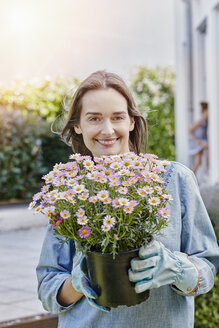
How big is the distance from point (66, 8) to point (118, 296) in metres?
10.4

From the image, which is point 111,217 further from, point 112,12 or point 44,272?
point 112,12

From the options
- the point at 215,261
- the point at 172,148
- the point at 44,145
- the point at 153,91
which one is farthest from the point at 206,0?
the point at 215,261

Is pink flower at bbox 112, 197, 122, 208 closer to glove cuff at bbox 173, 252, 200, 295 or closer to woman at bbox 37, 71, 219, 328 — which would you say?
woman at bbox 37, 71, 219, 328

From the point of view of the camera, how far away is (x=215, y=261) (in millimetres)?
1479

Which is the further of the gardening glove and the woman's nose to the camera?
the woman's nose

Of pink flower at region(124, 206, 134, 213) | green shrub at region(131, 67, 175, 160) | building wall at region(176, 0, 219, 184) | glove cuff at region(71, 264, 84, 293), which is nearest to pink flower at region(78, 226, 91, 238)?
pink flower at region(124, 206, 134, 213)

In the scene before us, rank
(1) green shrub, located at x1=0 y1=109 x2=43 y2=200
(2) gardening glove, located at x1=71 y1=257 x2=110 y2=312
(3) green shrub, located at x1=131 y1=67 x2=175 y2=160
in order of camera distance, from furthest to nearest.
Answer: (3) green shrub, located at x1=131 y1=67 x2=175 y2=160 < (1) green shrub, located at x1=0 y1=109 x2=43 y2=200 < (2) gardening glove, located at x1=71 y1=257 x2=110 y2=312

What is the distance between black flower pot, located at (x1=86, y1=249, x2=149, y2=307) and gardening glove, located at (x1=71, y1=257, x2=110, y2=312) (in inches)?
1.1

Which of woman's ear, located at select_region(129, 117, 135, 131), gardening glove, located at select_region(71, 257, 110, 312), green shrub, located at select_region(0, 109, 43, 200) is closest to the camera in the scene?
gardening glove, located at select_region(71, 257, 110, 312)

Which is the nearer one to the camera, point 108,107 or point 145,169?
point 145,169

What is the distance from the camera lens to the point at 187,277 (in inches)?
52.4

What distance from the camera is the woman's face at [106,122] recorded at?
1.52 metres

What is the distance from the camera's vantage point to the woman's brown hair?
156 centimetres

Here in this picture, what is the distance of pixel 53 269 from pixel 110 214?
51 cm
